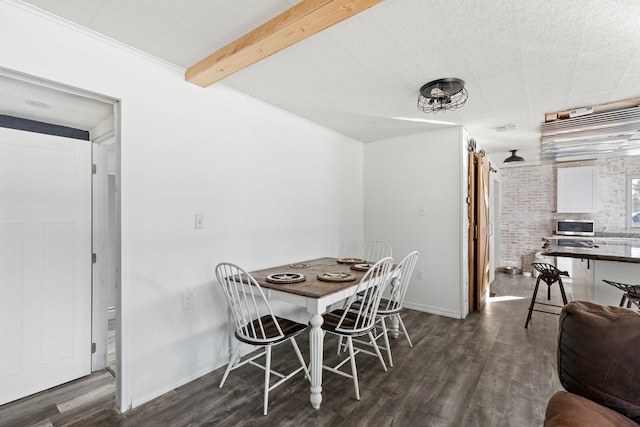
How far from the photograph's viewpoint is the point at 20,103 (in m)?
2.31

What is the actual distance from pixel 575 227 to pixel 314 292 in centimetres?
622

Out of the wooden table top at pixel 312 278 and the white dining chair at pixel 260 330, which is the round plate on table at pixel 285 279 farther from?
the white dining chair at pixel 260 330

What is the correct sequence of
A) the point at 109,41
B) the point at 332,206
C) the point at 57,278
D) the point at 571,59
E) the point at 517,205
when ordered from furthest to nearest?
the point at 517,205 < the point at 332,206 < the point at 57,278 < the point at 571,59 < the point at 109,41

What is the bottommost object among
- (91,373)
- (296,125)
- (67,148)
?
(91,373)

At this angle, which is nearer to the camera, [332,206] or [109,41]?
[109,41]

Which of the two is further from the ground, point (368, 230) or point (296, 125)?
point (296, 125)

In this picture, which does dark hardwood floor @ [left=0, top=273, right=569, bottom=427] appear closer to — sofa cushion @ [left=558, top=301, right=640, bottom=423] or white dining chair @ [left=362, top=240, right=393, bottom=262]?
sofa cushion @ [left=558, top=301, right=640, bottom=423]

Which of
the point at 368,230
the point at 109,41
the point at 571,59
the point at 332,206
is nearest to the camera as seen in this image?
the point at 109,41

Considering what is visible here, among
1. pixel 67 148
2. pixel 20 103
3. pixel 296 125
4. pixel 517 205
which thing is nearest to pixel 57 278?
pixel 67 148

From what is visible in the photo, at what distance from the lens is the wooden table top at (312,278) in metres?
2.18

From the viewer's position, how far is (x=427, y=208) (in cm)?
409

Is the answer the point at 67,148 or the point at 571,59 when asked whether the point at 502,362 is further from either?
the point at 67,148

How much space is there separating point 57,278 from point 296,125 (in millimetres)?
2627

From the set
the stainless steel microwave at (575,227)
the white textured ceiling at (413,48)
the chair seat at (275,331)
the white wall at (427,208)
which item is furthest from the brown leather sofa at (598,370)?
the stainless steel microwave at (575,227)
